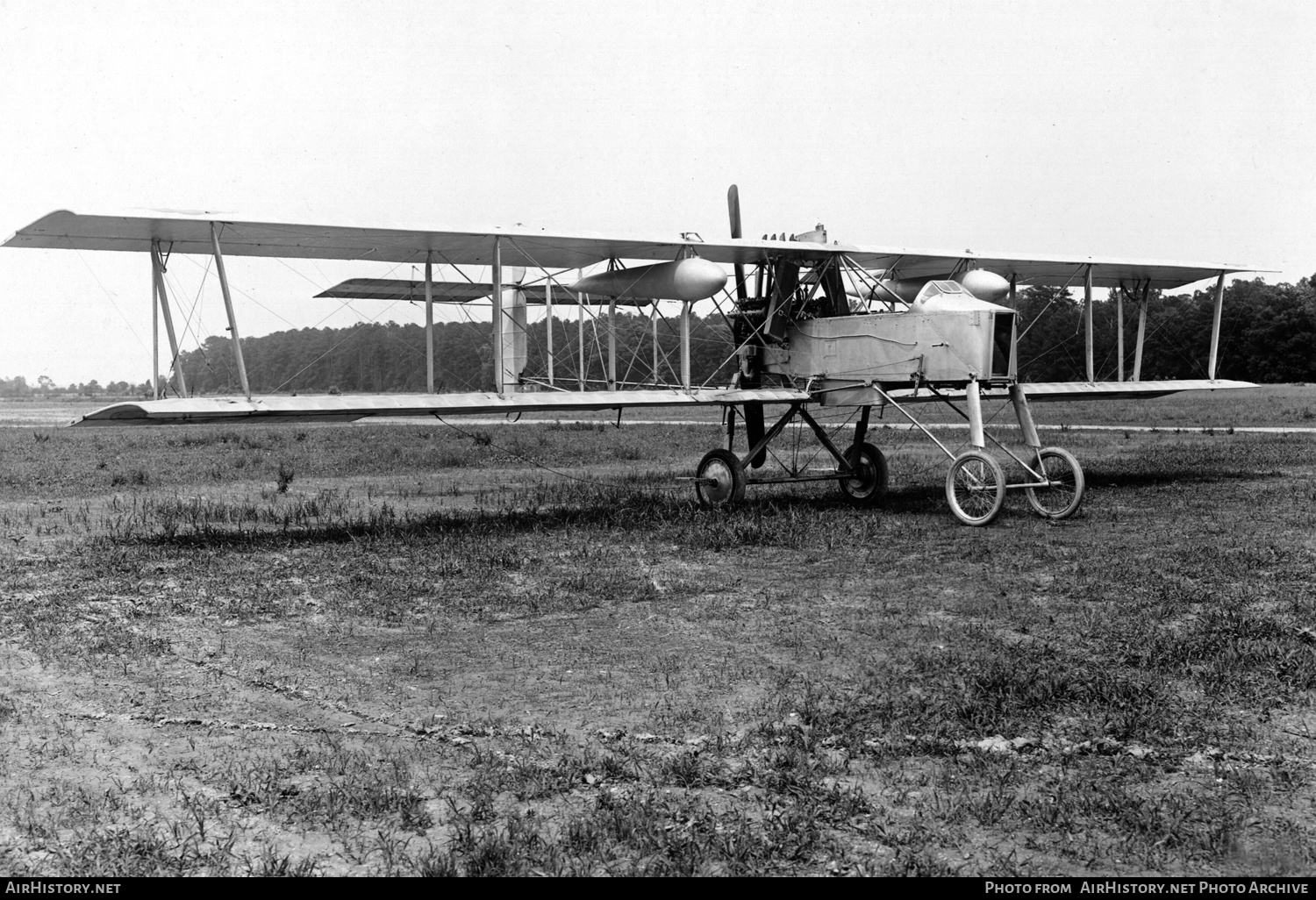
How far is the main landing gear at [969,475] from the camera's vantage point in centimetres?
1265

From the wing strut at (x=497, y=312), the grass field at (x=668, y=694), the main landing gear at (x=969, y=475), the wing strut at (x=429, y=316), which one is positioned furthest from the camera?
the wing strut at (x=429, y=316)

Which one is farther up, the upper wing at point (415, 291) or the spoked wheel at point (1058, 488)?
the upper wing at point (415, 291)

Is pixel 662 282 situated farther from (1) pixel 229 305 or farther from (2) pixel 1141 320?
(2) pixel 1141 320

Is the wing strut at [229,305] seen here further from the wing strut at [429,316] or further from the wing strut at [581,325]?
the wing strut at [581,325]

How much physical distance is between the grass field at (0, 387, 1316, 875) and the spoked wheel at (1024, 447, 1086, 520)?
292 mm

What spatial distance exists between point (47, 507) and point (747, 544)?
1124 cm

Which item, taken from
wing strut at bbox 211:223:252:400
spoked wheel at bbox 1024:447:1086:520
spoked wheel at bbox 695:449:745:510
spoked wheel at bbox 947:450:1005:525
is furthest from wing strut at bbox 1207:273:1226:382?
wing strut at bbox 211:223:252:400

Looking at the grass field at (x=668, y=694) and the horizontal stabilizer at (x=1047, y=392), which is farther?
the horizontal stabilizer at (x=1047, y=392)

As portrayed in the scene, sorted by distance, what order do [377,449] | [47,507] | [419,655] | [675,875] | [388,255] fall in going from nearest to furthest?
[675,875] < [419,655] < [388,255] < [47,507] < [377,449]

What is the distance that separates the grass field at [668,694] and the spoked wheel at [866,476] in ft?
6.40

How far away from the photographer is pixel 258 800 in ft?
15.2

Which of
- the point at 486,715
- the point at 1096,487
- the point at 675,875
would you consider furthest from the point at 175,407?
the point at 1096,487

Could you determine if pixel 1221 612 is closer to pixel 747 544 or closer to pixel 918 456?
pixel 747 544

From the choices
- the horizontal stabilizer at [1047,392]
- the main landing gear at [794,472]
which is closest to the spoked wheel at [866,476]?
the main landing gear at [794,472]
